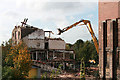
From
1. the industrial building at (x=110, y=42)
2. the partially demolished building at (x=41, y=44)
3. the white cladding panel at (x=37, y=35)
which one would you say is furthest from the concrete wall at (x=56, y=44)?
the industrial building at (x=110, y=42)

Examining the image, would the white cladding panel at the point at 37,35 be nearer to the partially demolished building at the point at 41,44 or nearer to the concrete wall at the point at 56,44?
the partially demolished building at the point at 41,44

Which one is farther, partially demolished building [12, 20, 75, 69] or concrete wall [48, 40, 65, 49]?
concrete wall [48, 40, 65, 49]

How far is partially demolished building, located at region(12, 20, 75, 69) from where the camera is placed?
30044 millimetres

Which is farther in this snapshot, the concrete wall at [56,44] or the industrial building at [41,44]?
the concrete wall at [56,44]

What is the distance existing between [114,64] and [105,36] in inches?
88.5

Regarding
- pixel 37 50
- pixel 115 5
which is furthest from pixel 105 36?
pixel 37 50

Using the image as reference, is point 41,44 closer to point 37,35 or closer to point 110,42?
point 37,35

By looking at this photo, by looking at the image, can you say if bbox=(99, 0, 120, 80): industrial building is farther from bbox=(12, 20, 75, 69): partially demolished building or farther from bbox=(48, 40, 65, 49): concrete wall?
bbox=(48, 40, 65, 49): concrete wall

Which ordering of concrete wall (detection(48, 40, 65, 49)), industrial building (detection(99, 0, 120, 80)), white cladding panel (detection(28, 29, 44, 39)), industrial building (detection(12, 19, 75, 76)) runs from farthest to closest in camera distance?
1. concrete wall (detection(48, 40, 65, 49))
2. white cladding panel (detection(28, 29, 44, 39))
3. industrial building (detection(12, 19, 75, 76))
4. industrial building (detection(99, 0, 120, 80))

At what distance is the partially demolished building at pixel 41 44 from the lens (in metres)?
30.0

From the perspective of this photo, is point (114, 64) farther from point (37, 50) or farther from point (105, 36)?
point (37, 50)

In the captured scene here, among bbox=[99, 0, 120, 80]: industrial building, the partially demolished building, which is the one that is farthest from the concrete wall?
bbox=[99, 0, 120, 80]: industrial building

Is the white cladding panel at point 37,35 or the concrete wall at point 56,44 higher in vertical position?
the white cladding panel at point 37,35

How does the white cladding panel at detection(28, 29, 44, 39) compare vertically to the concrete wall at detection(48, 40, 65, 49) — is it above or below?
above
